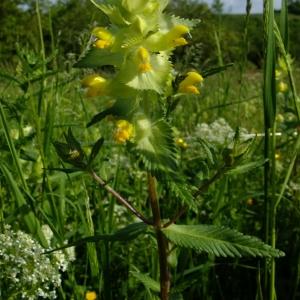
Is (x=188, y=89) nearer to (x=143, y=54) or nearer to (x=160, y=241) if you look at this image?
(x=143, y=54)

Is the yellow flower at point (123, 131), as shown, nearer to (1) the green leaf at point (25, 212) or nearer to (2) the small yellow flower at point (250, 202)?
(1) the green leaf at point (25, 212)

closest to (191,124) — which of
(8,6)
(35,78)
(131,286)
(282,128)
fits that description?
(282,128)

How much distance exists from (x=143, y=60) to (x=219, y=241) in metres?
0.32

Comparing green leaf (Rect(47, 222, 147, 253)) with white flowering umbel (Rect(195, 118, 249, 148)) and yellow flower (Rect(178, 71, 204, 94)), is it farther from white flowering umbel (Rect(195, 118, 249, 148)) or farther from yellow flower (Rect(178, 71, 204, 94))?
white flowering umbel (Rect(195, 118, 249, 148))

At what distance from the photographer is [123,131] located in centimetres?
86

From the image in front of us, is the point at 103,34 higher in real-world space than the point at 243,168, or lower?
higher

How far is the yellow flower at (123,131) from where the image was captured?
2.78 ft

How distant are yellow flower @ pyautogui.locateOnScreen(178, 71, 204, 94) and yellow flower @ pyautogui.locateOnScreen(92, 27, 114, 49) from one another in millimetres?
152

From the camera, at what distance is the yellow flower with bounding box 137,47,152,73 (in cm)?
85

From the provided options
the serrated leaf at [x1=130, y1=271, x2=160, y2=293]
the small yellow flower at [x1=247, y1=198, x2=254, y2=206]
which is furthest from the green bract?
the small yellow flower at [x1=247, y1=198, x2=254, y2=206]

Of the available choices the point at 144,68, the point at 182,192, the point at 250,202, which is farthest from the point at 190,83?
the point at 250,202

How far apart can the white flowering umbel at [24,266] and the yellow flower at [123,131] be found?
12.2 inches

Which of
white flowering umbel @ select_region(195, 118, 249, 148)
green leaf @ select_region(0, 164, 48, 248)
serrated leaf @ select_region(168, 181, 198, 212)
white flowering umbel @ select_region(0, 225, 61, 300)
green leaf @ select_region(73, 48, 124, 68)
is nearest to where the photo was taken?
serrated leaf @ select_region(168, 181, 198, 212)

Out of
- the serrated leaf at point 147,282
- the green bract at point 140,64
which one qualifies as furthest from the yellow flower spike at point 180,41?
the serrated leaf at point 147,282
